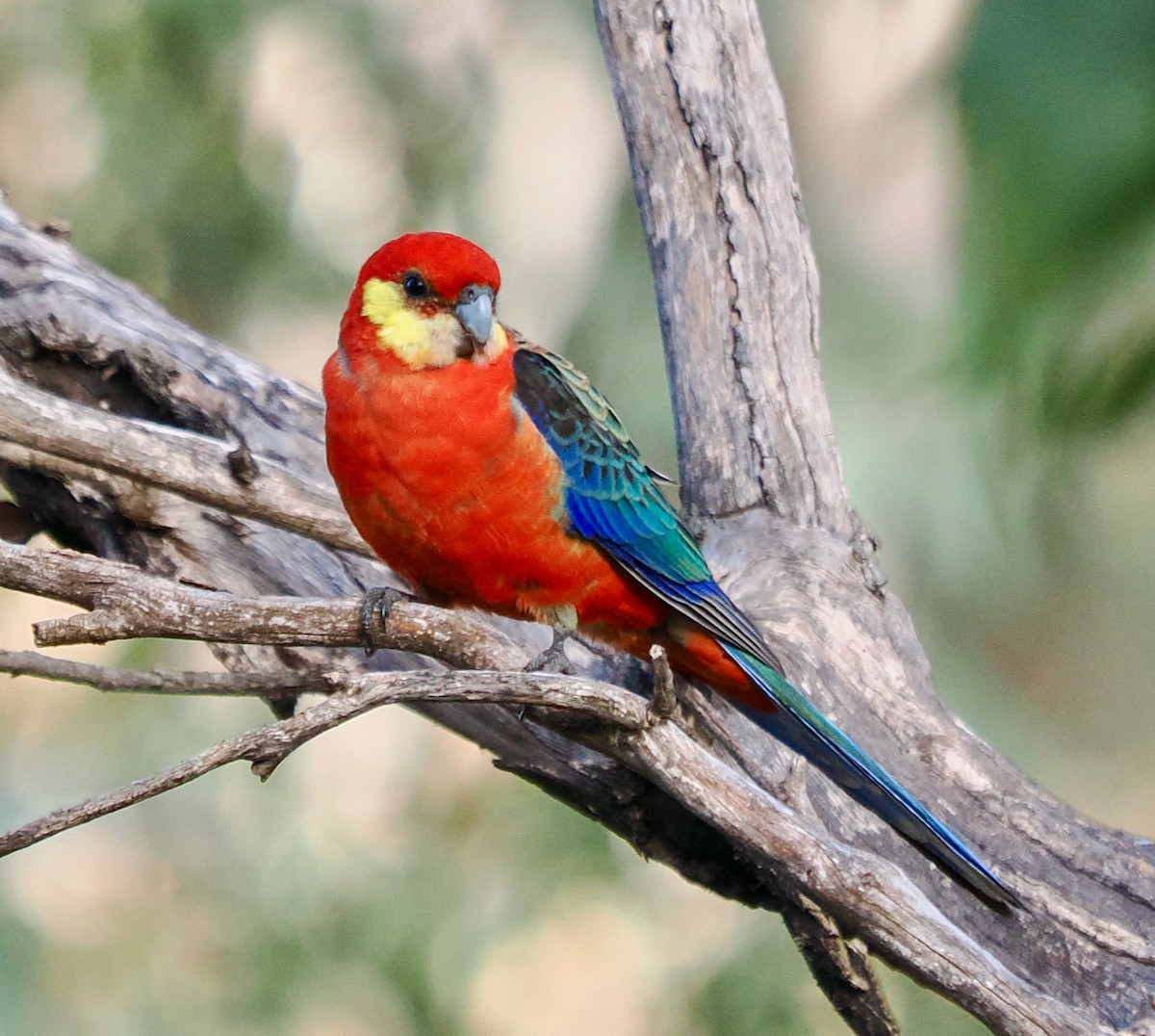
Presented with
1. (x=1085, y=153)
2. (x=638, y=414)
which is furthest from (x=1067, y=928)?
(x=638, y=414)

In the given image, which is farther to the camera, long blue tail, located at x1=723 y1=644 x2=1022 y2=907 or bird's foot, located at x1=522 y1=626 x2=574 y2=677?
bird's foot, located at x1=522 y1=626 x2=574 y2=677

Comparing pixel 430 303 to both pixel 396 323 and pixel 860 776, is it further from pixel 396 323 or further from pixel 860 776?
pixel 860 776

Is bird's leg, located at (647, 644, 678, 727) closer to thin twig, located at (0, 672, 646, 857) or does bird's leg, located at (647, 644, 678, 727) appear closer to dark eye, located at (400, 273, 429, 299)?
thin twig, located at (0, 672, 646, 857)

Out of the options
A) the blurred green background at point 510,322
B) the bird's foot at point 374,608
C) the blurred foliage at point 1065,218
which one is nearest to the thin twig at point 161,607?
the bird's foot at point 374,608

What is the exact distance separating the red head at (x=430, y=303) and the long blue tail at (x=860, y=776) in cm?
111

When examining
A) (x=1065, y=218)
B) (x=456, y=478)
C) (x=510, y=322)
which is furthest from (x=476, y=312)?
(x=510, y=322)

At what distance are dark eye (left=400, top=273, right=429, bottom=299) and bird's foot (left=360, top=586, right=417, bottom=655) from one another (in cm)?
81

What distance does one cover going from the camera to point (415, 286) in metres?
3.57

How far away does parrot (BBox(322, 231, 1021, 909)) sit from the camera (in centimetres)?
338

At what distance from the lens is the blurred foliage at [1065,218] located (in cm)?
549

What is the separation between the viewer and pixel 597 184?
7.80 meters

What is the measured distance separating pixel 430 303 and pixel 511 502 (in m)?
0.59

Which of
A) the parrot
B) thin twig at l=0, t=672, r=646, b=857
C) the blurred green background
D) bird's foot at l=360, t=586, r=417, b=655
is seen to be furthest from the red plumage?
the blurred green background

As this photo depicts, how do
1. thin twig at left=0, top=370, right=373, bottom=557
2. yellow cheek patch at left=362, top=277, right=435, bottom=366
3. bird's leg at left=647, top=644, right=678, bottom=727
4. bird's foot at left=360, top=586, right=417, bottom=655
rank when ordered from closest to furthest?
bird's leg at left=647, top=644, right=678, bottom=727, bird's foot at left=360, top=586, right=417, bottom=655, thin twig at left=0, top=370, right=373, bottom=557, yellow cheek patch at left=362, top=277, right=435, bottom=366
